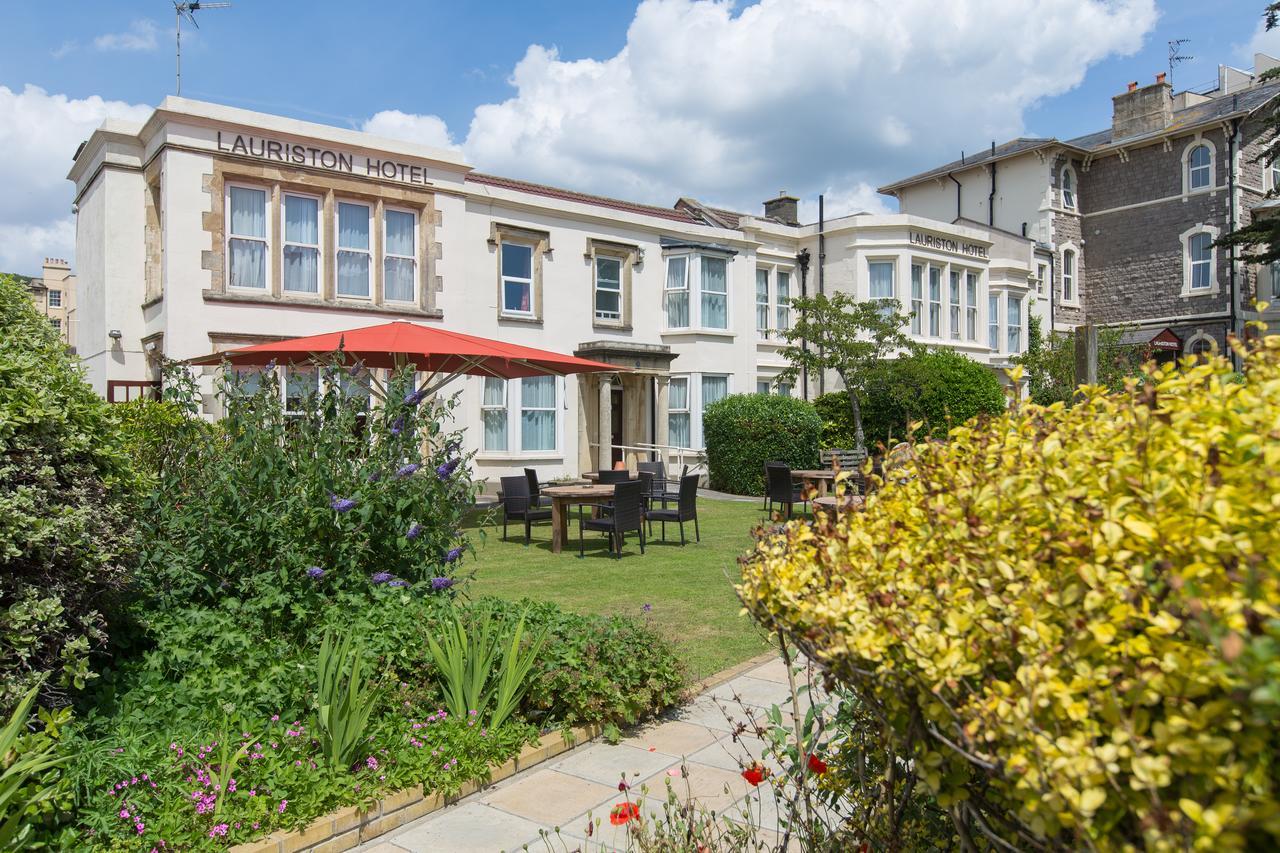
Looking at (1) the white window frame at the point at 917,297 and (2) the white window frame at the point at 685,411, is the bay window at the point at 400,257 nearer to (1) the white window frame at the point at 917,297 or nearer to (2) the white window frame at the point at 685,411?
(2) the white window frame at the point at 685,411

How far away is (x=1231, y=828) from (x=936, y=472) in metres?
1.19

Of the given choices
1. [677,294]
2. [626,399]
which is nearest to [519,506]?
[626,399]

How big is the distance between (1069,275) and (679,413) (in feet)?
69.8

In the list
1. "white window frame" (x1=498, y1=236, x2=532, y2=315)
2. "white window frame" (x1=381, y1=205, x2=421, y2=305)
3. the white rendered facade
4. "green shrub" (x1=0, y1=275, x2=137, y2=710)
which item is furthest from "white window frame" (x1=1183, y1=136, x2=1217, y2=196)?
"green shrub" (x1=0, y1=275, x2=137, y2=710)

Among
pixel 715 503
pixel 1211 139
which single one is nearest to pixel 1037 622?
pixel 715 503

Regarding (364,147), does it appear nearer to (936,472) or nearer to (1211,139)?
(936,472)

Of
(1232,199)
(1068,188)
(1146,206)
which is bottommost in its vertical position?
(1232,199)

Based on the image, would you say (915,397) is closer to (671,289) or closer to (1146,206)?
(671,289)

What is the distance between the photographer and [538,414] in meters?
19.8

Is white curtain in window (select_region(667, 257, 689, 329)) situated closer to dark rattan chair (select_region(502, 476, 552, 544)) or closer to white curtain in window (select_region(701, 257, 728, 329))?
white curtain in window (select_region(701, 257, 728, 329))

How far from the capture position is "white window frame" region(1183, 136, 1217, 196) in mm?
31391

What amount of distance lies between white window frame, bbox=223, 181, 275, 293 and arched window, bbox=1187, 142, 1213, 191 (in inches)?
1276

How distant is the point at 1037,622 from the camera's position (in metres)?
1.55

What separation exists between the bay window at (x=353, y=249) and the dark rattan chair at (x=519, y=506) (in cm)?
656
